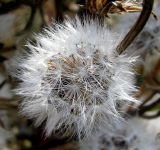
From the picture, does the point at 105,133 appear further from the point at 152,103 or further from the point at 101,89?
the point at 101,89

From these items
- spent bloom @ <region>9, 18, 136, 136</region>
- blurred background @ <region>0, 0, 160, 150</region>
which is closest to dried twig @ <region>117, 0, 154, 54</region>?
spent bloom @ <region>9, 18, 136, 136</region>

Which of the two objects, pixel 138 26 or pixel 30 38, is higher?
pixel 138 26

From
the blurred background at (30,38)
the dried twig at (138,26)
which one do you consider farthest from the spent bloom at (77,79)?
the blurred background at (30,38)

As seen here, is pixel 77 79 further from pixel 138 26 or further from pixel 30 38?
pixel 30 38

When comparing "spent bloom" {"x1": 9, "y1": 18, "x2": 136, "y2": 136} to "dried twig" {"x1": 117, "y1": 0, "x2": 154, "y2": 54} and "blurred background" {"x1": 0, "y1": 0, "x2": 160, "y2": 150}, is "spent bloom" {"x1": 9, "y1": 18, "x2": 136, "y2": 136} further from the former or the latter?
"blurred background" {"x1": 0, "y1": 0, "x2": 160, "y2": 150}

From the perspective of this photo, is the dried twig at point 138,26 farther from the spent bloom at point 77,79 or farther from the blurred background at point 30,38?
the blurred background at point 30,38

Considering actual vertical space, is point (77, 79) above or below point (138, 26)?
below

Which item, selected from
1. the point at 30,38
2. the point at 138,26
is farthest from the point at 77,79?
the point at 30,38

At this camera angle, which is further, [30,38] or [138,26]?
[30,38]
